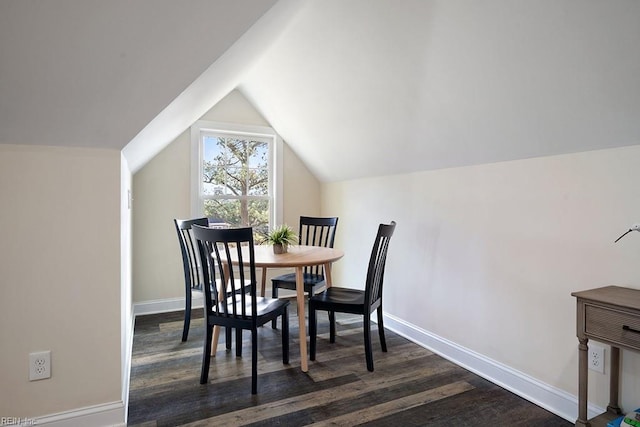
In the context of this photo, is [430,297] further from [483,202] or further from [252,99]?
[252,99]

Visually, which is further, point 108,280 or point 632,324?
point 108,280

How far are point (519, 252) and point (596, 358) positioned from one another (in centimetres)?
64

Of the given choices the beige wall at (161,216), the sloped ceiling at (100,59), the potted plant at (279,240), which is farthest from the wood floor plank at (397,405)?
A: the beige wall at (161,216)

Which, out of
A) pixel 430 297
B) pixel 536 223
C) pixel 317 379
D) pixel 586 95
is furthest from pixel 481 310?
pixel 586 95

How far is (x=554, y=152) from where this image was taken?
1.92 meters

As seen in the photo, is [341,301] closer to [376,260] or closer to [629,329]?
[376,260]

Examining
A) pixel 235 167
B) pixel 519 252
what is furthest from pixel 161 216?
pixel 519 252

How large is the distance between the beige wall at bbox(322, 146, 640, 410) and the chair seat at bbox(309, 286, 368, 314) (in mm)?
652

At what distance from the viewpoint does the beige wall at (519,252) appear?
5.59ft

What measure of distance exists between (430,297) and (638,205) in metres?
1.50

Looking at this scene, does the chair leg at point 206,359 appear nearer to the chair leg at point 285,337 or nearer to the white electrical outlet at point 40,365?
the chair leg at point 285,337

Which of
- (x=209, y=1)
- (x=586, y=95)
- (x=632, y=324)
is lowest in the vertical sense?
(x=632, y=324)

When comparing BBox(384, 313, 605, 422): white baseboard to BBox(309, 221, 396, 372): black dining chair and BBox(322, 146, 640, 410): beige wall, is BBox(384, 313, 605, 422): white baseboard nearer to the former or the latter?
BBox(322, 146, 640, 410): beige wall

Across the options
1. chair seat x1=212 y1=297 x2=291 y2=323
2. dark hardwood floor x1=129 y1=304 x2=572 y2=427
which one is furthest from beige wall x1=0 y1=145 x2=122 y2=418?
chair seat x1=212 y1=297 x2=291 y2=323
